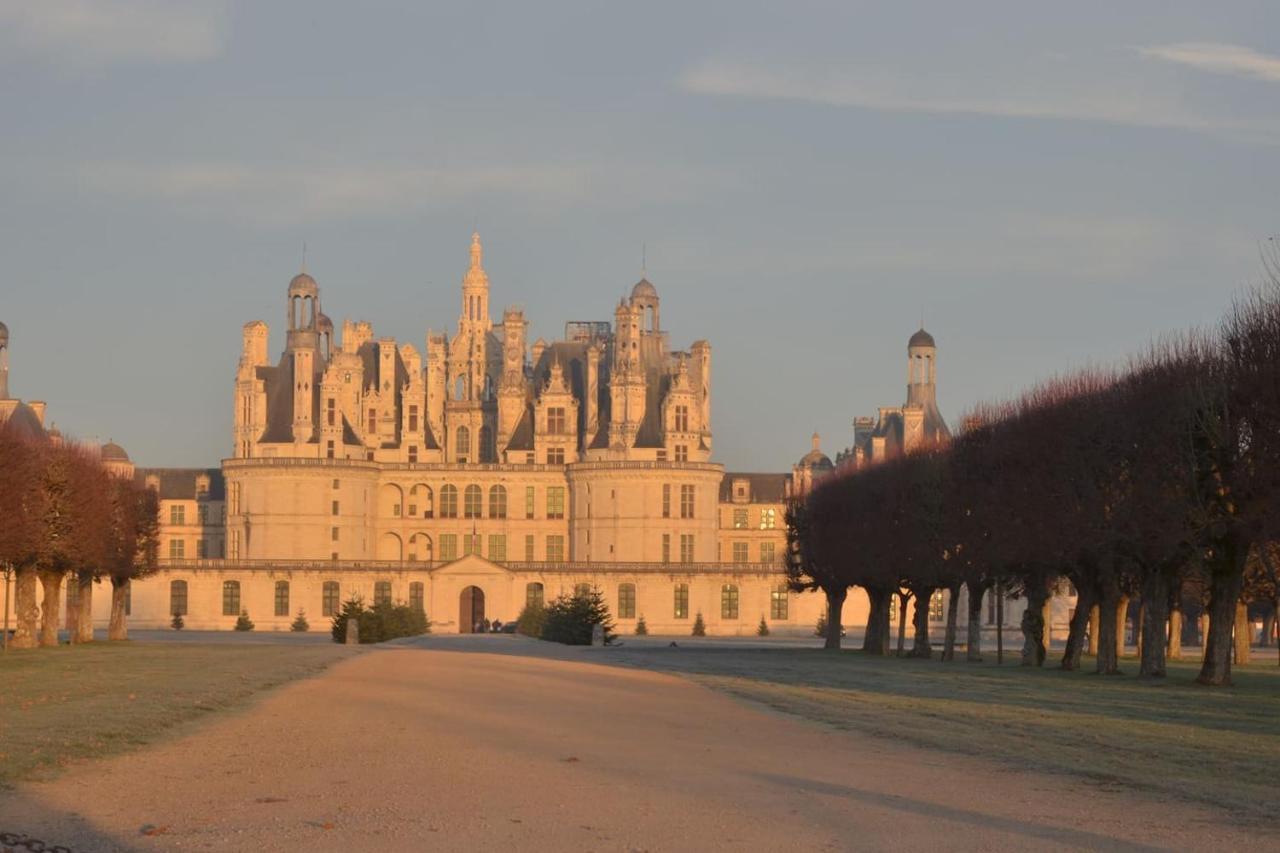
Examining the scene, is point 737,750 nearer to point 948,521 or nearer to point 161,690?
point 161,690

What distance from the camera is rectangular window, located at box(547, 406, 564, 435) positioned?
12550cm

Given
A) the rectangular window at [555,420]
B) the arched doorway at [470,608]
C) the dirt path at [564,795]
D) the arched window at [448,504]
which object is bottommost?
the arched doorway at [470,608]

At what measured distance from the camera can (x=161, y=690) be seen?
33.9m

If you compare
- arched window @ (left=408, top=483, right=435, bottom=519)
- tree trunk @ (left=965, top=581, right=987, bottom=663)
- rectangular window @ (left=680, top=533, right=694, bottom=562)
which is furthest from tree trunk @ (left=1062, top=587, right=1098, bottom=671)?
arched window @ (left=408, top=483, right=435, bottom=519)

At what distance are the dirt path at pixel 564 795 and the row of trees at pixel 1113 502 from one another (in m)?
18.0

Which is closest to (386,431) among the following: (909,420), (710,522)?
(710,522)

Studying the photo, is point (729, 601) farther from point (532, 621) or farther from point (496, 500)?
point (532, 621)

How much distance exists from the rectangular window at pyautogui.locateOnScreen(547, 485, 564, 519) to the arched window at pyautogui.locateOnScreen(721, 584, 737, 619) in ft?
41.2

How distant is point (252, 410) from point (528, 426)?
1764cm

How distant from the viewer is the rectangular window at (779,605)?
394 feet

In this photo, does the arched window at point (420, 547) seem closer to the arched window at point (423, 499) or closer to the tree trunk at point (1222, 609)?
the arched window at point (423, 499)

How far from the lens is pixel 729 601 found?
120m

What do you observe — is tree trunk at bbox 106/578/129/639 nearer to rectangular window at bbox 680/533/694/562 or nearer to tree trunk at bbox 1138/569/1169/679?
tree trunk at bbox 1138/569/1169/679

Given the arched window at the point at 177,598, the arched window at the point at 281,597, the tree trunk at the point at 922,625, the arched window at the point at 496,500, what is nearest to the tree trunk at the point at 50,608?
the tree trunk at the point at 922,625
